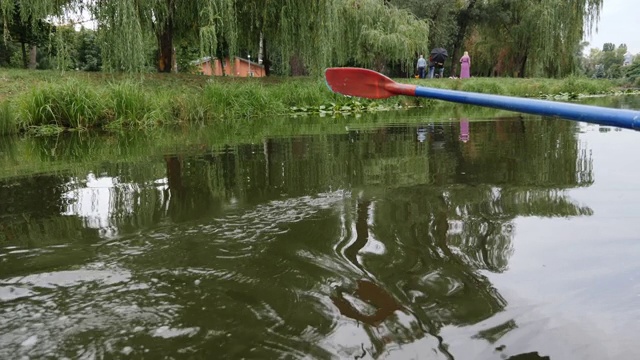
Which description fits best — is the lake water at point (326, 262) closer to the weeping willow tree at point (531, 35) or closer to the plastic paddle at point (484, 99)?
the plastic paddle at point (484, 99)

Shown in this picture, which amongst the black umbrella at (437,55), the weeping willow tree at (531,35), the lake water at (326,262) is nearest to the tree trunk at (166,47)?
the lake water at (326,262)

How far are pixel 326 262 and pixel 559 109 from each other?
100 centimetres

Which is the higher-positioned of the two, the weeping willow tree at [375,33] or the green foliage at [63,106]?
the weeping willow tree at [375,33]

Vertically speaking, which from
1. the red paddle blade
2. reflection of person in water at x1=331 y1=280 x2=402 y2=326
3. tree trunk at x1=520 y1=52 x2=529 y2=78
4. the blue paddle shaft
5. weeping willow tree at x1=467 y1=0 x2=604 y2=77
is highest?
weeping willow tree at x1=467 y1=0 x2=604 y2=77

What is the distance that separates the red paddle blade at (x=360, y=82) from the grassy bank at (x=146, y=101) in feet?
22.2

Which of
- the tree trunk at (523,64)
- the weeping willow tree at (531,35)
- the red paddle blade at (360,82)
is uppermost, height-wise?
the weeping willow tree at (531,35)

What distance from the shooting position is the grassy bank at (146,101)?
859 cm

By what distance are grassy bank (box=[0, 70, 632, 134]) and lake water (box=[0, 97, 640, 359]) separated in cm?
507

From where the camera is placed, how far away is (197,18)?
12211 millimetres

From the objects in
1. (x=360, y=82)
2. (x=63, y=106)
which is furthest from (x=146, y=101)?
(x=360, y=82)

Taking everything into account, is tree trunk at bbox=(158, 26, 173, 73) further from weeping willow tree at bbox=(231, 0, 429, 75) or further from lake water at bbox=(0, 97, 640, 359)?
lake water at bbox=(0, 97, 640, 359)

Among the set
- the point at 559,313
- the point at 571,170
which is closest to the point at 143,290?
the point at 559,313

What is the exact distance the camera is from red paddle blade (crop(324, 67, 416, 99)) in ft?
9.46

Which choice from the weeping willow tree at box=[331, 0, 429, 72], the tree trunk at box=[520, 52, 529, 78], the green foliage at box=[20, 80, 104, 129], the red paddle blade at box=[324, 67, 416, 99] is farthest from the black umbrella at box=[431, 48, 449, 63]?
the red paddle blade at box=[324, 67, 416, 99]
